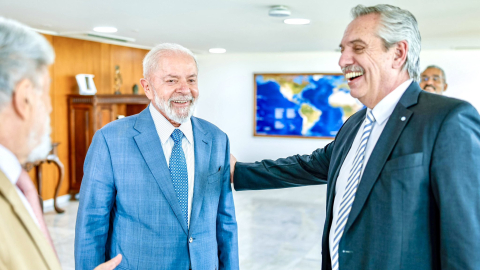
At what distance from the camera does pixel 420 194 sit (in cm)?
141

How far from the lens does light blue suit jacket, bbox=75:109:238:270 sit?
1.83m

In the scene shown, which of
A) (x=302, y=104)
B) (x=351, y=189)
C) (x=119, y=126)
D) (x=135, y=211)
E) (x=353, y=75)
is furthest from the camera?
(x=302, y=104)

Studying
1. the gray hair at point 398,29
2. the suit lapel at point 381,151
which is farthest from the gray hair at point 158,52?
the suit lapel at point 381,151

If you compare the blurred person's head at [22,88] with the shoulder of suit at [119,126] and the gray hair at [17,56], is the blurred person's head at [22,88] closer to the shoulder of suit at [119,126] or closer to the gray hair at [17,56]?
the gray hair at [17,56]

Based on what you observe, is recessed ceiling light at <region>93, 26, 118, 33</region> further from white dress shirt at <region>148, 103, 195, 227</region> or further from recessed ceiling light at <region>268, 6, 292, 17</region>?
white dress shirt at <region>148, 103, 195, 227</region>

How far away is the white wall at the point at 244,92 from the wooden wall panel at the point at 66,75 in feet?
Result: 8.70

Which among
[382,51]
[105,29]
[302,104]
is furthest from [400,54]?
[302,104]

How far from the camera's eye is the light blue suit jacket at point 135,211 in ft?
6.00

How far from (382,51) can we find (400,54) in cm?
8

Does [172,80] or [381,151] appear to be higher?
[172,80]

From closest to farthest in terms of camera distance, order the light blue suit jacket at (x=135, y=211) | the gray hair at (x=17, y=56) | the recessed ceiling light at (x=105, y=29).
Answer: the gray hair at (x=17, y=56), the light blue suit jacket at (x=135, y=211), the recessed ceiling light at (x=105, y=29)

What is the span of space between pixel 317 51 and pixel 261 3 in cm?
483

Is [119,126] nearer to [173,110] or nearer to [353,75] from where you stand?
[173,110]

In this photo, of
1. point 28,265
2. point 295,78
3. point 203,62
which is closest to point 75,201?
point 203,62
